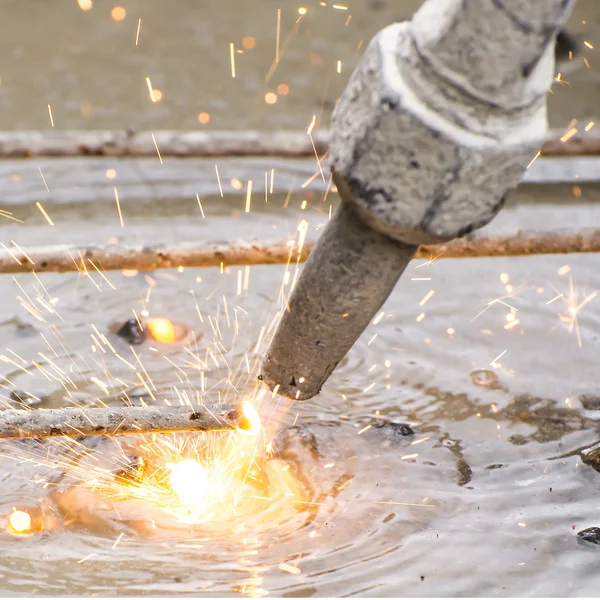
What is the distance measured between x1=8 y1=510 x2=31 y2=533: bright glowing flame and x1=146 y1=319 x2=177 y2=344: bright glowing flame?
0.97 meters

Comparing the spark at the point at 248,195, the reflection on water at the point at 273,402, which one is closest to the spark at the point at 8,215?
the reflection on water at the point at 273,402

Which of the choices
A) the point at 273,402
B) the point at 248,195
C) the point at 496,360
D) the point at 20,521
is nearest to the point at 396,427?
the point at 273,402

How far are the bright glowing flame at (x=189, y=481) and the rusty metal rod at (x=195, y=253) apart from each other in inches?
26.0

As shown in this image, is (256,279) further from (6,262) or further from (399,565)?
(399,565)

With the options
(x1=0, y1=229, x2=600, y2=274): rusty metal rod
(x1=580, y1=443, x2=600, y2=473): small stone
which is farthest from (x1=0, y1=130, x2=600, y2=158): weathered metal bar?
(x1=580, y1=443, x2=600, y2=473): small stone

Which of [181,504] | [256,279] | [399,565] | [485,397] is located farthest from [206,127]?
[399,565]

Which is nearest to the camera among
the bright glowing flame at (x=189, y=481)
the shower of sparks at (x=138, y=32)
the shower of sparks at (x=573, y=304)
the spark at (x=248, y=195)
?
the bright glowing flame at (x=189, y=481)

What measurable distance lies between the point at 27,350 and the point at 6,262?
39 cm

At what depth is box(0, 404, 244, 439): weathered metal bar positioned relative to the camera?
68.0 inches

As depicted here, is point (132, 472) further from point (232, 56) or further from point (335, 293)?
point (232, 56)

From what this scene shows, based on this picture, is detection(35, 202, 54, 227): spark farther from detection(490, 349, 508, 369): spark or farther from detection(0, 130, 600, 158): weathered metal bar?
detection(490, 349, 508, 369): spark

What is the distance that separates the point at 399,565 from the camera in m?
2.14

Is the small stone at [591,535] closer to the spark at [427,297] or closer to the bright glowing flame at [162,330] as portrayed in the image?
the spark at [427,297]

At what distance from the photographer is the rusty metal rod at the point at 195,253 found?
2734 millimetres
